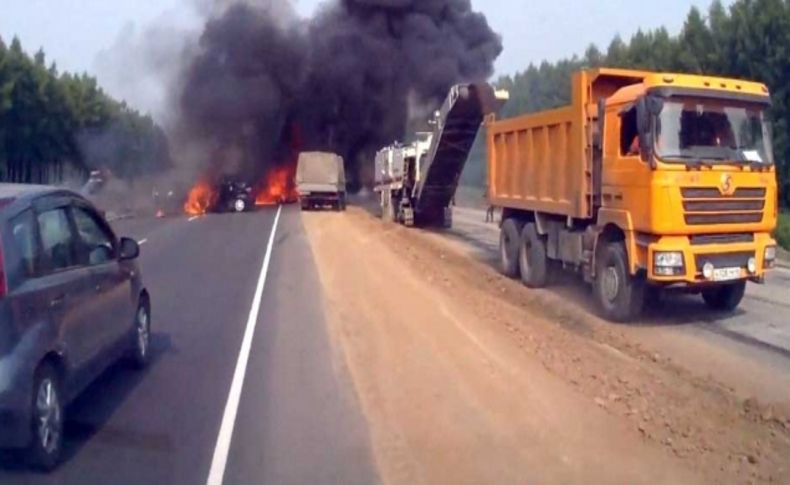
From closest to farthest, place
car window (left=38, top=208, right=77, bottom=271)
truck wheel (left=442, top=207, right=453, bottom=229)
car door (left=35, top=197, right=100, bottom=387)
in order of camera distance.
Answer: car door (left=35, top=197, right=100, bottom=387) → car window (left=38, top=208, right=77, bottom=271) → truck wheel (left=442, top=207, right=453, bottom=229)

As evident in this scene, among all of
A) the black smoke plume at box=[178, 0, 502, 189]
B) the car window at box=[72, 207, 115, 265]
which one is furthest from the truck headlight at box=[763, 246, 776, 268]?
the black smoke plume at box=[178, 0, 502, 189]

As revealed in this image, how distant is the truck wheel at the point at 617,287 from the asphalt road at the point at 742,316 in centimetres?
30

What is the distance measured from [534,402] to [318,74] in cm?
4728

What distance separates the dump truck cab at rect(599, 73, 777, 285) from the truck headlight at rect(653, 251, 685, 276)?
0.01m

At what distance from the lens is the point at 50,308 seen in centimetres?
747

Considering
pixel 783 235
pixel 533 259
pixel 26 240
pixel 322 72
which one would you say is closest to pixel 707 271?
pixel 533 259

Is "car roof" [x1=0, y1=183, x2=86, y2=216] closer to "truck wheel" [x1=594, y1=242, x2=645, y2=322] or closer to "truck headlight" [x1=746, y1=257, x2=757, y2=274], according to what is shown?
"truck wheel" [x1=594, y1=242, x2=645, y2=322]

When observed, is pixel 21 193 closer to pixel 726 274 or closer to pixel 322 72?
pixel 726 274

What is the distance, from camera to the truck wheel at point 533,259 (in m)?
17.5

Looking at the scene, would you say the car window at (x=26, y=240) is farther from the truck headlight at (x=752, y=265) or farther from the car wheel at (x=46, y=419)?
the truck headlight at (x=752, y=265)

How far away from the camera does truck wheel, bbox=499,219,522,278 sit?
18794 millimetres

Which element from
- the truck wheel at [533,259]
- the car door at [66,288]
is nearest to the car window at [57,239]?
the car door at [66,288]

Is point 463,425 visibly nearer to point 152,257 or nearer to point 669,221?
point 669,221

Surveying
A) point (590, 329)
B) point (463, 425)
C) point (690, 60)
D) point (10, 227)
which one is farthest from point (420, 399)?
point (690, 60)
